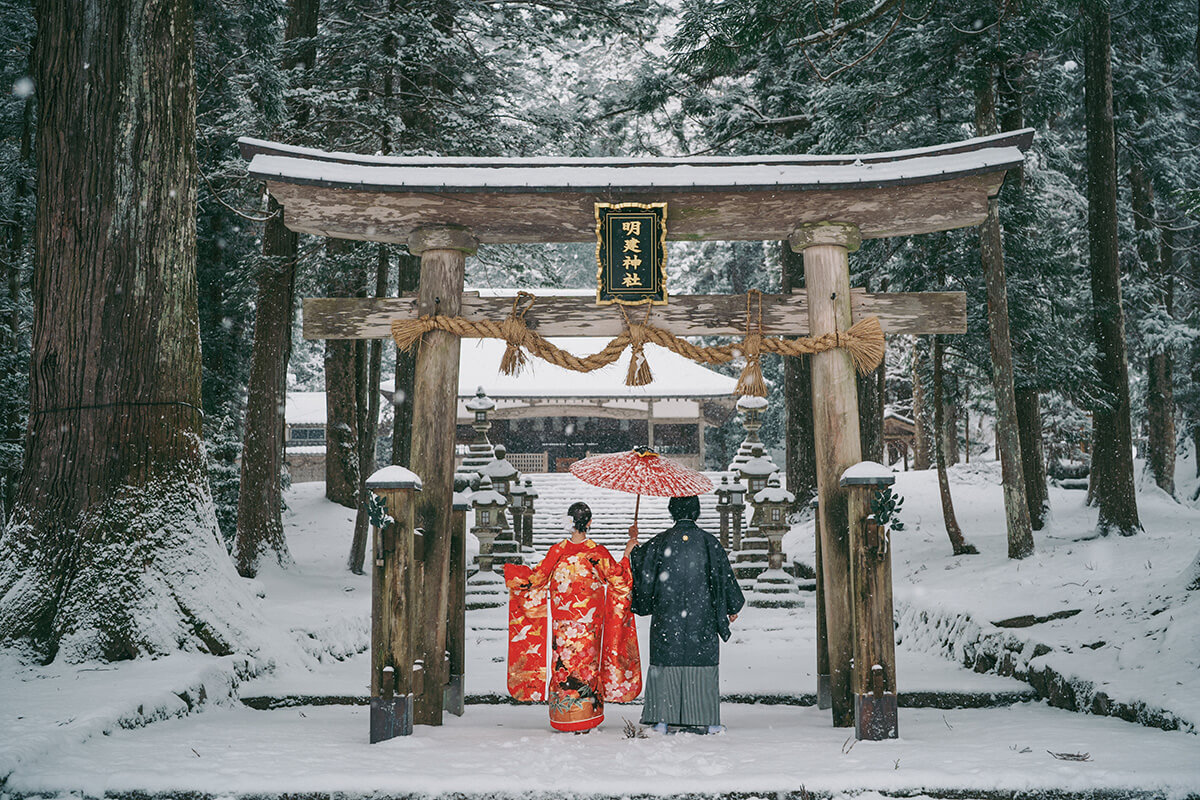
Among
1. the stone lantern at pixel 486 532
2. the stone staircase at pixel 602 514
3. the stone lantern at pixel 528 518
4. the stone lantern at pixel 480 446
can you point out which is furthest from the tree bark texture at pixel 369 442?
the stone staircase at pixel 602 514

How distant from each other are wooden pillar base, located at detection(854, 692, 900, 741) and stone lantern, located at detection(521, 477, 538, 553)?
9.79 meters

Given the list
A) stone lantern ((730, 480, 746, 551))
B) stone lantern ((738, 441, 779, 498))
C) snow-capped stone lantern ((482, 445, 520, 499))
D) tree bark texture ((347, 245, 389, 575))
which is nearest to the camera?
tree bark texture ((347, 245, 389, 575))

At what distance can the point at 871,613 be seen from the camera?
5246 mm

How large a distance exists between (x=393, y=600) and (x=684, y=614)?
2025 millimetres

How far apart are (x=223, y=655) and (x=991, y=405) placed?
21.3 metres

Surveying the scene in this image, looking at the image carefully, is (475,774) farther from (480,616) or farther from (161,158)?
(480,616)

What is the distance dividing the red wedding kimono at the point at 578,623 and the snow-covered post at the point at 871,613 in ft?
5.16

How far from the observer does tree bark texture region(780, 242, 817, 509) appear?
1616 centimetres

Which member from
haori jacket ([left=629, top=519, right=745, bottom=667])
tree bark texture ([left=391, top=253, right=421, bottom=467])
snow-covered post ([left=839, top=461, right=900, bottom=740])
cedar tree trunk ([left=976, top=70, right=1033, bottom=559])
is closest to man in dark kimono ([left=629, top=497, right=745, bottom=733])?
haori jacket ([left=629, top=519, right=745, bottom=667])

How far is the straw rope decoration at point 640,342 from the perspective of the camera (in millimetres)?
5840

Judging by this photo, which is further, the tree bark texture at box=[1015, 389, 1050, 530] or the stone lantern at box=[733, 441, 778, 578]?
the stone lantern at box=[733, 441, 778, 578]

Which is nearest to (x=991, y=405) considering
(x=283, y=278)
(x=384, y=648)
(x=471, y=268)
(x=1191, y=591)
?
(x=471, y=268)

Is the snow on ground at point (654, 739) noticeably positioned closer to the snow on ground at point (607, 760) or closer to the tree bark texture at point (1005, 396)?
the snow on ground at point (607, 760)

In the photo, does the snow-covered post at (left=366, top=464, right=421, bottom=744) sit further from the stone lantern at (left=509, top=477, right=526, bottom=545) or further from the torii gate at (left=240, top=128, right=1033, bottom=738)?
the stone lantern at (left=509, top=477, right=526, bottom=545)
